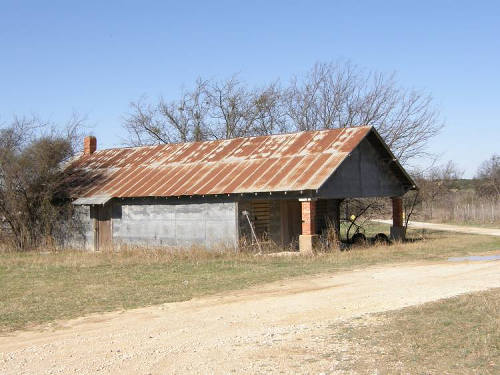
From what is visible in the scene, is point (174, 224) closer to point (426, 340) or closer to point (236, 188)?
point (236, 188)

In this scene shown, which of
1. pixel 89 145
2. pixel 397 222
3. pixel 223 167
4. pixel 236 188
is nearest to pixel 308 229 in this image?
pixel 236 188

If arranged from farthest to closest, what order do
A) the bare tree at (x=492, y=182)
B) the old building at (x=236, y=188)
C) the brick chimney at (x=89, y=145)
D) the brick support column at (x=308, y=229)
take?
the bare tree at (x=492, y=182)
the brick chimney at (x=89, y=145)
the old building at (x=236, y=188)
the brick support column at (x=308, y=229)

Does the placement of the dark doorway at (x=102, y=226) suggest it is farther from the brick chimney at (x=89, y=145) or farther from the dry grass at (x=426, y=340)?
the dry grass at (x=426, y=340)

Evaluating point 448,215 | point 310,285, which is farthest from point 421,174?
point 310,285

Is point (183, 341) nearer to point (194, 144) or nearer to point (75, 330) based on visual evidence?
point (75, 330)

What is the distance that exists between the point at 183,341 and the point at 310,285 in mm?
5697

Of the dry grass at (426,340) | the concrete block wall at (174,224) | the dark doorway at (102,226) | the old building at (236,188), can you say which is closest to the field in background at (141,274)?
the concrete block wall at (174,224)

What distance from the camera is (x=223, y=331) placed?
29.3 ft

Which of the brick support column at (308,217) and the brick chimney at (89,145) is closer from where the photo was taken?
the brick support column at (308,217)

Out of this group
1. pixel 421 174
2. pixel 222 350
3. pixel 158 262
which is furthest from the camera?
pixel 421 174

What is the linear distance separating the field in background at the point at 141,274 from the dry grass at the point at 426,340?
4530 millimetres

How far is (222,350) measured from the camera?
7.78 metres

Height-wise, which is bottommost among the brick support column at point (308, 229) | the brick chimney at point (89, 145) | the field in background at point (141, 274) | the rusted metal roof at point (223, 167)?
the field in background at point (141, 274)

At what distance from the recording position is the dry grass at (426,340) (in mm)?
6836
